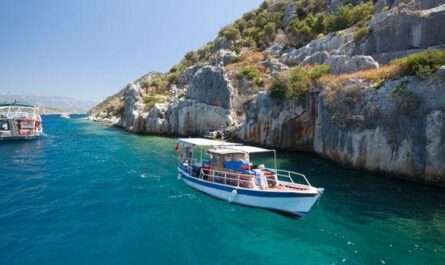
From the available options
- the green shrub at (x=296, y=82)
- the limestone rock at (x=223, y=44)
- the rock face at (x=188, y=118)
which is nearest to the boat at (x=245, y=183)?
the green shrub at (x=296, y=82)

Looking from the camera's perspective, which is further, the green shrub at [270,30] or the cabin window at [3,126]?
the green shrub at [270,30]

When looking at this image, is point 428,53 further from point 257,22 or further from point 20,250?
point 257,22

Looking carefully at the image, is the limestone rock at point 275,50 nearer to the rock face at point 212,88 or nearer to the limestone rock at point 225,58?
the limestone rock at point 225,58

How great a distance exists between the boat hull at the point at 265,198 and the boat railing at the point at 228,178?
0.61m

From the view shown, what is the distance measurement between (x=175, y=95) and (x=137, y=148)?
28.8 metres

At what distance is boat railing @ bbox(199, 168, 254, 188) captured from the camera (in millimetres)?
20641

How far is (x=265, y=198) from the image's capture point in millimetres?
18984

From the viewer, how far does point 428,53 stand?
2545 cm

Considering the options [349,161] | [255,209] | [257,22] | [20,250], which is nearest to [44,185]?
[20,250]

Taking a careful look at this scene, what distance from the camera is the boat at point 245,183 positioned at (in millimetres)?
18016

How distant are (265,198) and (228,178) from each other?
3058 millimetres

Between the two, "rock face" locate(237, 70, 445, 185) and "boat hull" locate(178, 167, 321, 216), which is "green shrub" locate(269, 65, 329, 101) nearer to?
"rock face" locate(237, 70, 445, 185)

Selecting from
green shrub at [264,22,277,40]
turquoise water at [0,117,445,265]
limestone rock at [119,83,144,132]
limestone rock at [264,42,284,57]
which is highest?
green shrub at [264,22,277,40]

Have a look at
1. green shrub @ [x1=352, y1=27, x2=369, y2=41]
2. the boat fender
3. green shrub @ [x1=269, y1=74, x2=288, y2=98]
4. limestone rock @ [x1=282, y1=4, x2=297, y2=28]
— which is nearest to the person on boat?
the boat fender
